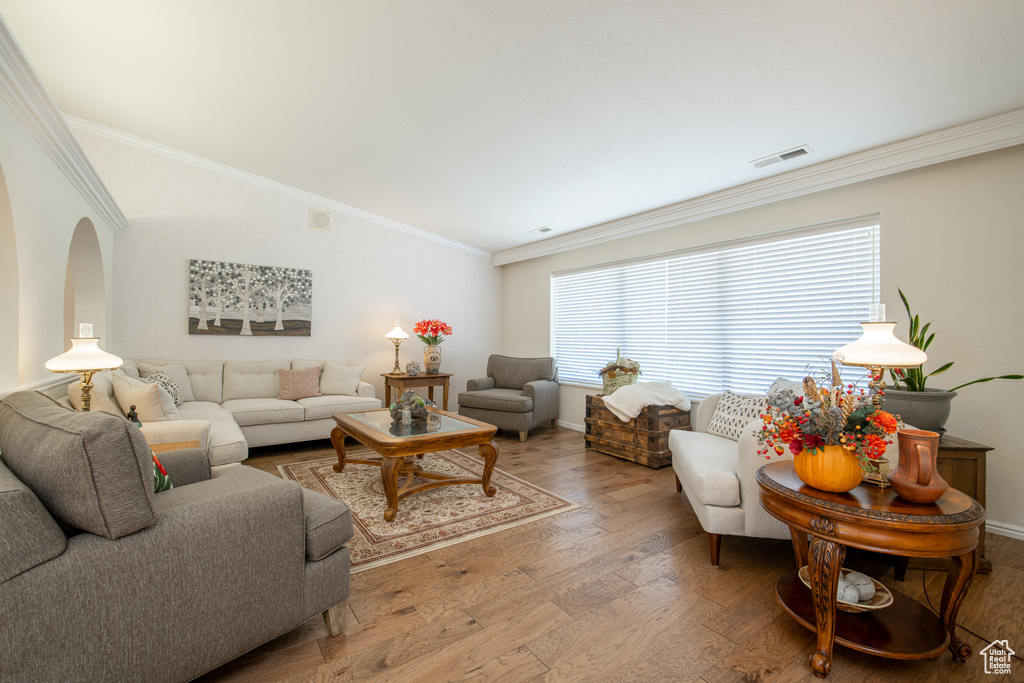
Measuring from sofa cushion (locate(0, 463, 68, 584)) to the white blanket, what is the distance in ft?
12.4

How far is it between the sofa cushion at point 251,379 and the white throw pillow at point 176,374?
333mm

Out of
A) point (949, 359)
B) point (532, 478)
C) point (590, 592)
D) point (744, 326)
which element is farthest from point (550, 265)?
point (590, 592)

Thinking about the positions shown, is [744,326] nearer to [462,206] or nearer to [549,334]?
[549,334]

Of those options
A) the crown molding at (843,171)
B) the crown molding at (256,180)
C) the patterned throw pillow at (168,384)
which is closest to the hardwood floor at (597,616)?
the crown molding at (843,171)

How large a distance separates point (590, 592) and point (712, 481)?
846 millimetres

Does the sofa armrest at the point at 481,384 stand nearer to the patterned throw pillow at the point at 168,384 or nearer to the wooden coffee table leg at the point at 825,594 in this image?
the patterned throw pillow at the point at 168,384

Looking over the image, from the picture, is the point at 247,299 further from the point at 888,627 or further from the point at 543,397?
the point at 888,627

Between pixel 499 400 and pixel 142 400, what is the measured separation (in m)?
3.16

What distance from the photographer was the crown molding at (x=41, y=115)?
6.67 feet

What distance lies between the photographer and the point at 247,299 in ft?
16.5

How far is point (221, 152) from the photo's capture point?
4551 mm

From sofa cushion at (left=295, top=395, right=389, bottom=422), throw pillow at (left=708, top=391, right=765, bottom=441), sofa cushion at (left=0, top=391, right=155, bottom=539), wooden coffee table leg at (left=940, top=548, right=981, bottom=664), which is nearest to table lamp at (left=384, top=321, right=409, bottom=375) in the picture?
sofa cushion at (left=295, top=395, right=389, bottom=422)

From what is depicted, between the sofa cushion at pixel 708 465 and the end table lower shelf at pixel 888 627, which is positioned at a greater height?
the sofa cushion at pixel 708 465

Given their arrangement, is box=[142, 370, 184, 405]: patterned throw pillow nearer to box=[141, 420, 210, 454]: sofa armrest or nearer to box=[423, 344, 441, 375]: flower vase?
box=[141, 420, 210, 454]: sofa armrest
